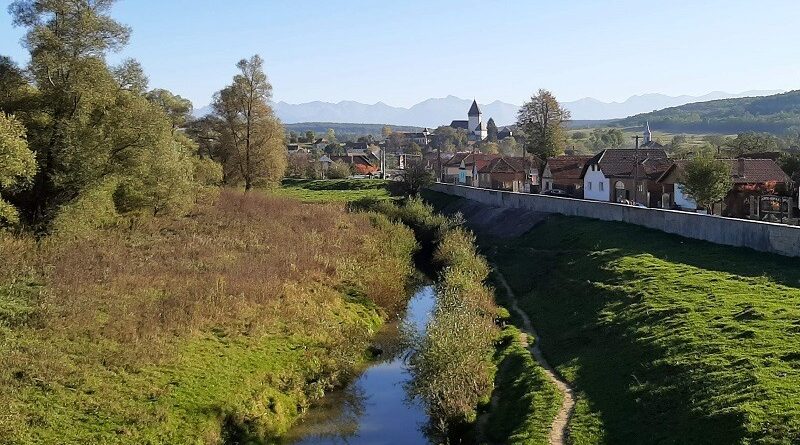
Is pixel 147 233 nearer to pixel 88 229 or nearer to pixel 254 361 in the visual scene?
pixel 88 229

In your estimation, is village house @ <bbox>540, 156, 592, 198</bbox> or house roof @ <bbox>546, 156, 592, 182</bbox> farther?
house roof @ <bbox>546, 156, 592, 182</bbox>

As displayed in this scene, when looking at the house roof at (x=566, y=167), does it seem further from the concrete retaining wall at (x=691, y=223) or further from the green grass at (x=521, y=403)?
the green grass at (x=521, y=403)

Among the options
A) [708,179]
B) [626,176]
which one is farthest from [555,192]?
[708,179]

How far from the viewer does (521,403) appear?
20.9m

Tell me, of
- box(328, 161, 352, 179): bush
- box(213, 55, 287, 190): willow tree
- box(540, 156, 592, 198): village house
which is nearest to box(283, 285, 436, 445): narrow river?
box(213, 55, 287, 190): willow tree

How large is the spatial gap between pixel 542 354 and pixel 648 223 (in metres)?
18.9

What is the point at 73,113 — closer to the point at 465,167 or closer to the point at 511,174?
the point at 511,174

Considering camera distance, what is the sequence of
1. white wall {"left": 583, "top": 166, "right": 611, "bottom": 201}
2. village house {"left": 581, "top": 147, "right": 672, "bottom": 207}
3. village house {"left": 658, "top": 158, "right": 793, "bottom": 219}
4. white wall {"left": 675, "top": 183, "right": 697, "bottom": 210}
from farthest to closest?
white wall {"left": 583, "top": 166, "right": 611, "bottom": 201} → village house {"left": 581, "top": 147, "right": 672, "bottom": 207} → white wall {"left": 675, "top": 183, "right": 697, "bottom": 210} → village house {"left": 658, "top": 158, "right": 793, "bottom": 219}

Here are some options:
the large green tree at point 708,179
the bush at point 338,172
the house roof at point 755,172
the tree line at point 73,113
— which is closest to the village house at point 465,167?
the bush at point 338,172

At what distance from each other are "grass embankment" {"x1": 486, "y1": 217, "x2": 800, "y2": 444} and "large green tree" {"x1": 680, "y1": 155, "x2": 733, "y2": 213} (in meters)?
11.5

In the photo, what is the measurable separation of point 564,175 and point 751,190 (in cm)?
3069

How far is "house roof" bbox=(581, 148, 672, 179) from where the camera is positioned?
2520 inches

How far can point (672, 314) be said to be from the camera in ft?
77.0

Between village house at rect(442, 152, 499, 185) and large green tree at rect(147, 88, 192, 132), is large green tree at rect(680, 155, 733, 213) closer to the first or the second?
large green tree at rect(147, 88, 192, 132)
